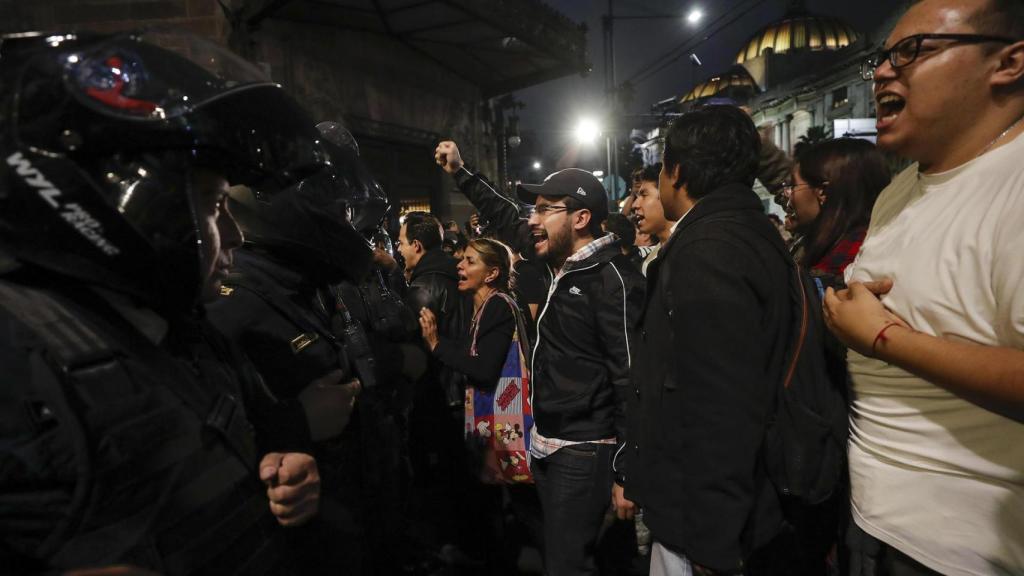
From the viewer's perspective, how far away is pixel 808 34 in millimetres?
15305

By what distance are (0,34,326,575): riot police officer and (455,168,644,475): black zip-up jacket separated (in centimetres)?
178

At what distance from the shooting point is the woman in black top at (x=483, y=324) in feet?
11.4

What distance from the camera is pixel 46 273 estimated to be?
1114 mm

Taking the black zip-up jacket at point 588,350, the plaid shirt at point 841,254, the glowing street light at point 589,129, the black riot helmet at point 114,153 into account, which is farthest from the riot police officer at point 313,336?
the glowing street light at point 589,129

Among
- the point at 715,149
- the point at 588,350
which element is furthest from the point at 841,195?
the point at 588,350

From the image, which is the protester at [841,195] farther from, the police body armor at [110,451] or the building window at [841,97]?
the building window at [841,97]

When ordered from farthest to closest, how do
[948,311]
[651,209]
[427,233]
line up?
[427,233] < [651,209] < [948,311]

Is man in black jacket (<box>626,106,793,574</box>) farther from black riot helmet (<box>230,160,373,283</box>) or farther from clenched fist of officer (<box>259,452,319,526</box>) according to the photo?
black riot helmet (<box>230,160,373,283</box>)

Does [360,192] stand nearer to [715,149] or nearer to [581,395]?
[581,395]

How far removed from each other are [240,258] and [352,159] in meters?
1.21

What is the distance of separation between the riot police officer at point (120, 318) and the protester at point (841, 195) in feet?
9.53

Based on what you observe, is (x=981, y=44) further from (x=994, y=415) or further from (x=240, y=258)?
(x=240, y=258)

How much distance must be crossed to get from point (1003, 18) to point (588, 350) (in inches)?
82.1

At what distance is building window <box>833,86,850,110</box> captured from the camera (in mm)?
23625
